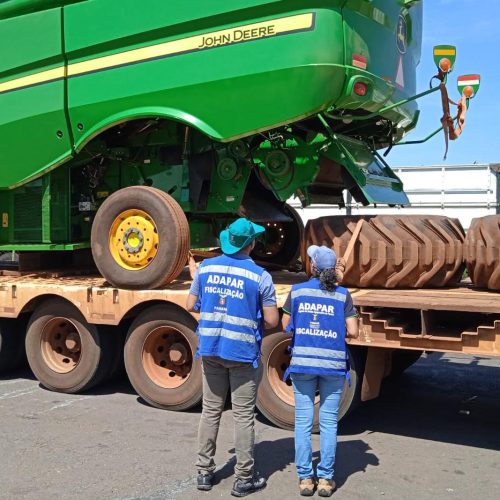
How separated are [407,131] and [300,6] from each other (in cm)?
209

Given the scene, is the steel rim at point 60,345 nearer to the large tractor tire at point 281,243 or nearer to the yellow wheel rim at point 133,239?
the yellow wheel rim at point 133,239

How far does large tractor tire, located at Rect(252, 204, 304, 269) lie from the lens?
837 centimetres

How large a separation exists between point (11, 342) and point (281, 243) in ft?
11.2

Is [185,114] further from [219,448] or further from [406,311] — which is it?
[219,448]

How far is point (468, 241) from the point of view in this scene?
5.30 meters

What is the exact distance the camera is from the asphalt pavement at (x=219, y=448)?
4164mm

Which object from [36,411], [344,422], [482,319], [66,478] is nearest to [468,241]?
[482,319]

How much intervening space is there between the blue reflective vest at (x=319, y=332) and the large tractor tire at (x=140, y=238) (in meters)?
2.01

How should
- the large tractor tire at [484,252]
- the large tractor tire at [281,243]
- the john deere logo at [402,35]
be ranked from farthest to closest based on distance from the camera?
the large tractor tire at [281,243] < the john deere logo at [402,35] < the large tractor tire at [484,252]

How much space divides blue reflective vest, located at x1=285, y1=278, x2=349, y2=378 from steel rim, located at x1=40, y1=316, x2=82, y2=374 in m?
3.15

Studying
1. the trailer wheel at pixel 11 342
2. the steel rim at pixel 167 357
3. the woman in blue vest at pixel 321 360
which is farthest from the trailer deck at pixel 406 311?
the trailer wheel at pixel 11 342

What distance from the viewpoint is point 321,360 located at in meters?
4.03

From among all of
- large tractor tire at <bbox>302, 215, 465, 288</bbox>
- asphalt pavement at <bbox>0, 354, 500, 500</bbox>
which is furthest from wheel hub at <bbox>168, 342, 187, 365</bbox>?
large tractor tire at <bbox>302, 215, 465, 288</bbox>

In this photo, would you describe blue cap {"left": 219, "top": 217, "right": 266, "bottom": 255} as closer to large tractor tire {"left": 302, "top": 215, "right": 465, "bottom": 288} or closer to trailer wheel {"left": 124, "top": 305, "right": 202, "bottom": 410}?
large tractor tire {"left": 302, "top": 215, "right": 465, "bottom": 288}
